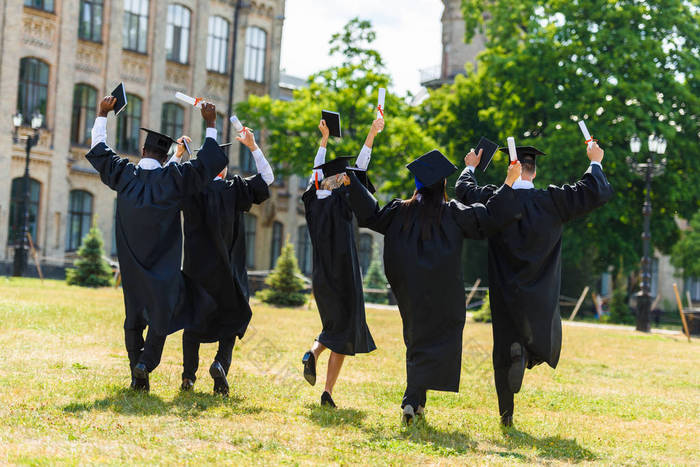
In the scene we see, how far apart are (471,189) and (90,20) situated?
101 ft

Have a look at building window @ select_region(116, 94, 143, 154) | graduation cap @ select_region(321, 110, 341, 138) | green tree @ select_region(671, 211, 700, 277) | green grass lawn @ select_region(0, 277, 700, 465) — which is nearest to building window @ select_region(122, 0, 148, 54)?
building window @ select_region(116, 94, 143, 154)

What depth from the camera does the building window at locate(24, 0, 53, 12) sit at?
33625 mm

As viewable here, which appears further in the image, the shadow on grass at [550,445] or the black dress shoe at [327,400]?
the black dress shoe at [327,400]

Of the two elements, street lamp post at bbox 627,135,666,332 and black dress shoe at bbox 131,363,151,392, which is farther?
street lamp post at bbox 627,135,666,332

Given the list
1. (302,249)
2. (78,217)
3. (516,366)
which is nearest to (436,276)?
(516,366)

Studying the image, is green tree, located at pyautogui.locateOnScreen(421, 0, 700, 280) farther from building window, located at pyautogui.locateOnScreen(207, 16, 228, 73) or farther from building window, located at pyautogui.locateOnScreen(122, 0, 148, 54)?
building window, located at pyautogui.locateOnScreen(122, 0, 148, 54)

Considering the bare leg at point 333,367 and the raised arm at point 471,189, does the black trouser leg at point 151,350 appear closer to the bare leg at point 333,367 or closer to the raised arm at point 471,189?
the bare leg at point 333,367

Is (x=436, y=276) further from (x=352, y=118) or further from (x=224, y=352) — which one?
(x=352, y=118)

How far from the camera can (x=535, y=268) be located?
7.69 metres

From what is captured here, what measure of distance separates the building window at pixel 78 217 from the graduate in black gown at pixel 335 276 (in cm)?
2880

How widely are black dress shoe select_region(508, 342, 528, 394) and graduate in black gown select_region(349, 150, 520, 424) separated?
43 cm

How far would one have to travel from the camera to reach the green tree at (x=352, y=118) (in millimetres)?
33500

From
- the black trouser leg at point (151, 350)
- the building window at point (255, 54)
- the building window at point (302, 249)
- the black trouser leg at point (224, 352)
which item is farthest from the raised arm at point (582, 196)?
the building window at point (302, 249)

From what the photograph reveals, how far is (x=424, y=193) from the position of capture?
7.74 m
